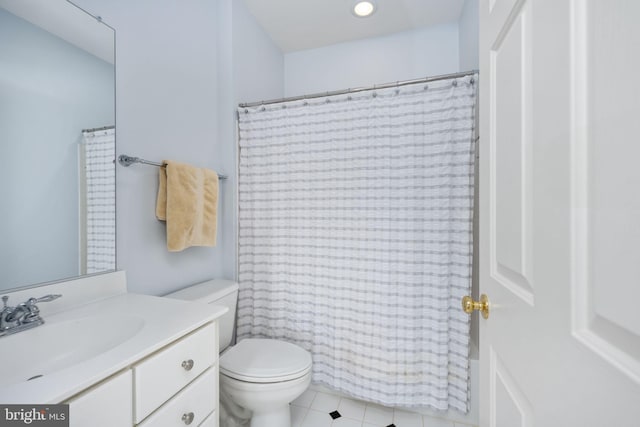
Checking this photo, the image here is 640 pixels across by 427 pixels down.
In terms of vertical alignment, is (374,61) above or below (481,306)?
above

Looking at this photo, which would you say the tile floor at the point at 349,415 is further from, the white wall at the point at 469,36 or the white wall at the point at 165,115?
the white wall at the point at 469,36

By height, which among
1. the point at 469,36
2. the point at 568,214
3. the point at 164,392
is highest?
the point at 469,36

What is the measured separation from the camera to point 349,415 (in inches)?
60.1

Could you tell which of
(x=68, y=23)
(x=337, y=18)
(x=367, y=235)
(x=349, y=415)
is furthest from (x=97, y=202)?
(x=337, y=18)

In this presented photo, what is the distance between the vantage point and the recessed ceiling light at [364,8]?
5.67ft

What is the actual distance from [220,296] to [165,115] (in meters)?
0.99

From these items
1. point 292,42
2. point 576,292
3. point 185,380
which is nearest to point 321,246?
point 185,380

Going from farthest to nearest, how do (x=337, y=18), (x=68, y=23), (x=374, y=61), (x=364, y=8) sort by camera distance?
(x=374, y=61) → (x=337, y=18) → (x=364, y=8) → (x=68, y=23)

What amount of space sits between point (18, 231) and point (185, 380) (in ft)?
2.35

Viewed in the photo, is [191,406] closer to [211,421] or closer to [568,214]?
[211,421]

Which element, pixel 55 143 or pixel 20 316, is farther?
pixel 55 143

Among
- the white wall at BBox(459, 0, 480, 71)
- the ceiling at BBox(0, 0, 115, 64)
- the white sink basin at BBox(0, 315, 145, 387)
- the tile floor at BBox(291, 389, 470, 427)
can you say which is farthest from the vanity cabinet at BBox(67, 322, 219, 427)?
the white wall at BBox(459, 0, 480, 71)

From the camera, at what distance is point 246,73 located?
5.99ft

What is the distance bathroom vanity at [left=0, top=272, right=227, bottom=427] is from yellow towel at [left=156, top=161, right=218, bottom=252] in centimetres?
34
